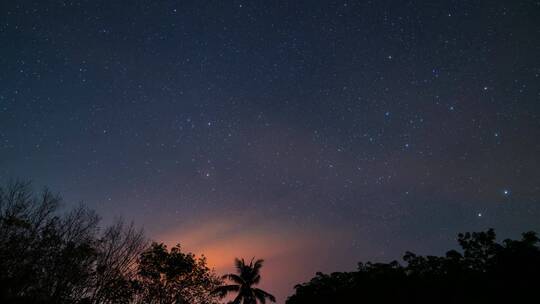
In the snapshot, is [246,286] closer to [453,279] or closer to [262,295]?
[262,295]

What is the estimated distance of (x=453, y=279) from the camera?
61.9ft

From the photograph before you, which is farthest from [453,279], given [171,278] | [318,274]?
[171,278]

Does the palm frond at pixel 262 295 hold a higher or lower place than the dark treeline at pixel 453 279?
higher

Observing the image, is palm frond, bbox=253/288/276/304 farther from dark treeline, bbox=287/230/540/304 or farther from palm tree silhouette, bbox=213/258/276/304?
dark treeline, bbox=287/230/540/304

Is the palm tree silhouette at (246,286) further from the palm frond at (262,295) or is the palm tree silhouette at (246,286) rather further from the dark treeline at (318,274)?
the dark treeline at (318,274)

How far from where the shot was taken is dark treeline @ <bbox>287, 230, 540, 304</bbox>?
16.5 m

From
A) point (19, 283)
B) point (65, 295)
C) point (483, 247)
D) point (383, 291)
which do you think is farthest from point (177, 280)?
point (483, 247)

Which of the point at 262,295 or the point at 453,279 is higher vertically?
the point at 262,295

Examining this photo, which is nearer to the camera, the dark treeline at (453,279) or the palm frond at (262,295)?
the dark treeline at (453,279)

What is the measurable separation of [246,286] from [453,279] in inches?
1258

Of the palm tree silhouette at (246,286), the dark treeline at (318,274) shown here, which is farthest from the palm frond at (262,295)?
the dark treeline at (318,274)

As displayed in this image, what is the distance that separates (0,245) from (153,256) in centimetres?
1371

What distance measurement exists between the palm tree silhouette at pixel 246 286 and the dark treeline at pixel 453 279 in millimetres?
20814

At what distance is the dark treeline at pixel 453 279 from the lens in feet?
54.1
